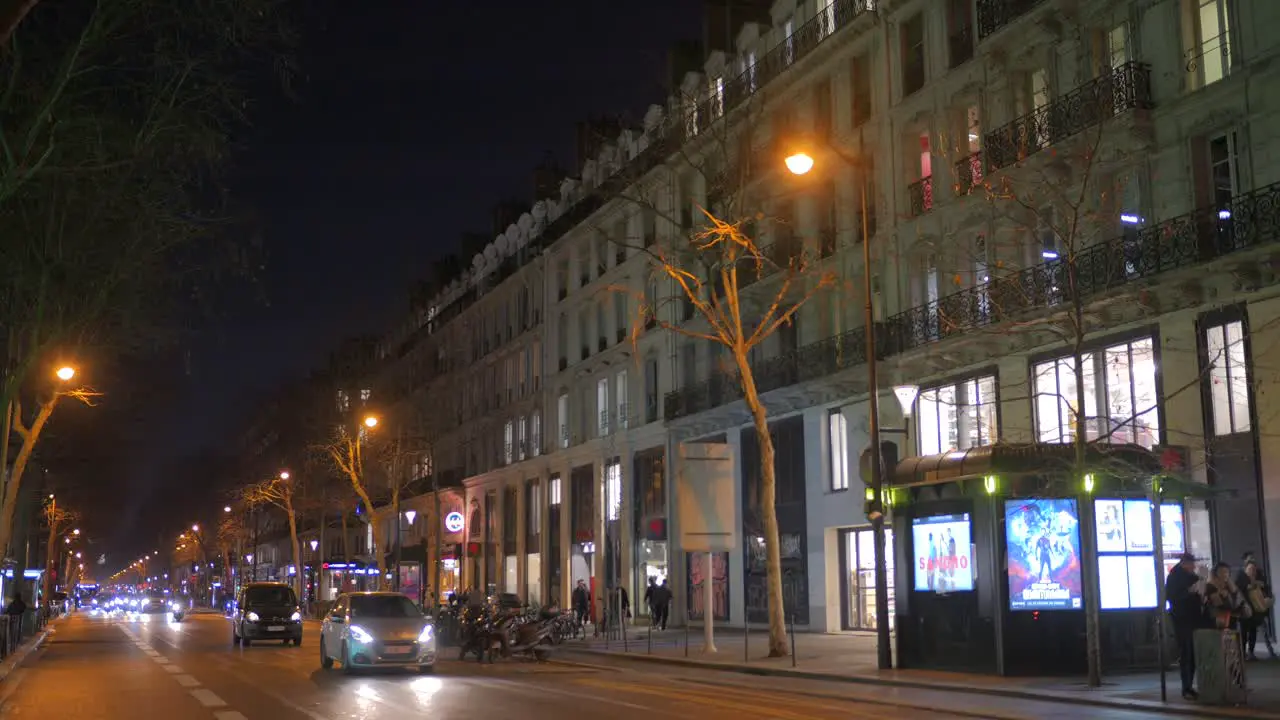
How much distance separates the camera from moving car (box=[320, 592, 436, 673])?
22.9 meters

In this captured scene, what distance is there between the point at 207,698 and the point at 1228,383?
1870 cm

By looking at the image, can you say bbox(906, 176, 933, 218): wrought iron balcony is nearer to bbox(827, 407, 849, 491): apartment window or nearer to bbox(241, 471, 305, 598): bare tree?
bbox(827, 407, 849, 491): apartment window

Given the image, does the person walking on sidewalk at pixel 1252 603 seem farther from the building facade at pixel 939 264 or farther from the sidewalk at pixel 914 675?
the building facade at pixel 939 264

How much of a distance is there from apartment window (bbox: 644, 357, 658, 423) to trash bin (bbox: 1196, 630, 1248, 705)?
32269 millimetres

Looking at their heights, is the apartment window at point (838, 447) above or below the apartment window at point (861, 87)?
below

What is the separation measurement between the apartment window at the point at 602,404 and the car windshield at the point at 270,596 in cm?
1718

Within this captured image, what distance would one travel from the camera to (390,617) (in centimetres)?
Answer: 2381

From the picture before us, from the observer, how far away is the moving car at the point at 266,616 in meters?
36.3

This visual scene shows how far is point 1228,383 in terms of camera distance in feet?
80.4

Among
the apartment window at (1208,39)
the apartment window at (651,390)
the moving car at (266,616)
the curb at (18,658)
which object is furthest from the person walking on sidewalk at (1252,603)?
the apartment window at (651,390)

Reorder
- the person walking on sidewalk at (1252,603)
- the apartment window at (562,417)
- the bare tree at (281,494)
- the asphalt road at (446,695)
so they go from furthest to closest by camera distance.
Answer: the bare tree at (281,494)
the apartment window at (562,417)
the person walking on sidewalk at (1252,603)
the asphalt road at (446,695)

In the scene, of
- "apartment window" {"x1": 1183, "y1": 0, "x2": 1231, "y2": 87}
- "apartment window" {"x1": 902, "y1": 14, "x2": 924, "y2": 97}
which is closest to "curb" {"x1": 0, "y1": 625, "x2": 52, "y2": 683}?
→ "apartment window" {"x1": 902, "y1": 14, "x2": 924, "y2": 97}

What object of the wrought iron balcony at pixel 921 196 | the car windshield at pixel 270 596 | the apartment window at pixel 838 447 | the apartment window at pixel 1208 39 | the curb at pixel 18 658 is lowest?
the curb at pixel 18 658

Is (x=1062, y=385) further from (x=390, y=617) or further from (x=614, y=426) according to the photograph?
(x=614, y=426)
